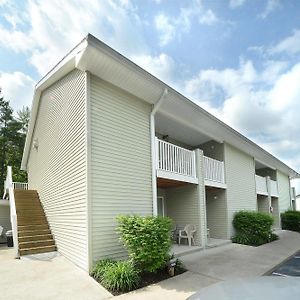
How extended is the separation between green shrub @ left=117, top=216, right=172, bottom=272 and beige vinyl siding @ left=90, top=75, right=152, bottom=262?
34.4 inches

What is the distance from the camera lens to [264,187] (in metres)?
20.3

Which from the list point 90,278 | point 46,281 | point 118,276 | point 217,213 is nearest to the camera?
point 118,276

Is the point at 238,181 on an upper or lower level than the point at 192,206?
upper

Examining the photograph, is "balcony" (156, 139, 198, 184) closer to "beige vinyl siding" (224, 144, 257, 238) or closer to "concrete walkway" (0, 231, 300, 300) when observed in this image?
"concrete walkway" (0, 231, 300, 300)

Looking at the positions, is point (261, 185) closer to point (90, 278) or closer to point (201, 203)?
point (201, 203)

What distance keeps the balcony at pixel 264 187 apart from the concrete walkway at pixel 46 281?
47.0 feet

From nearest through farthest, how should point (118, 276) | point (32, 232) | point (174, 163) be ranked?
1. point (118, 276)
2. point (32, 232)
3. point (174, 163)

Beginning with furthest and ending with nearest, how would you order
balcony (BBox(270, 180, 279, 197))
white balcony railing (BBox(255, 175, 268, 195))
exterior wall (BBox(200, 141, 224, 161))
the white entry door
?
balcony (BBox(270, 180, 279, 197))
white balcony railing (BBox(255, 175, 268, 195))
exterior wall (BBox(200, 141, 224, 161))
the white entry door

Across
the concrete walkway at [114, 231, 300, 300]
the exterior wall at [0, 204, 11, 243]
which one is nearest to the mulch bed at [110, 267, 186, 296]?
the concrete walkway at [114, 231, 300, 300]

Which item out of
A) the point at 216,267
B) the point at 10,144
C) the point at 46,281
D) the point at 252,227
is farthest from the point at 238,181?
the point at 10,144

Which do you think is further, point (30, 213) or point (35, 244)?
point (30, 213)

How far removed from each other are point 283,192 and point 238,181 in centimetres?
1138

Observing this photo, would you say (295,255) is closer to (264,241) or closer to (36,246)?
(264,241)

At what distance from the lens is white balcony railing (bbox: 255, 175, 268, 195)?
62.5 feet
